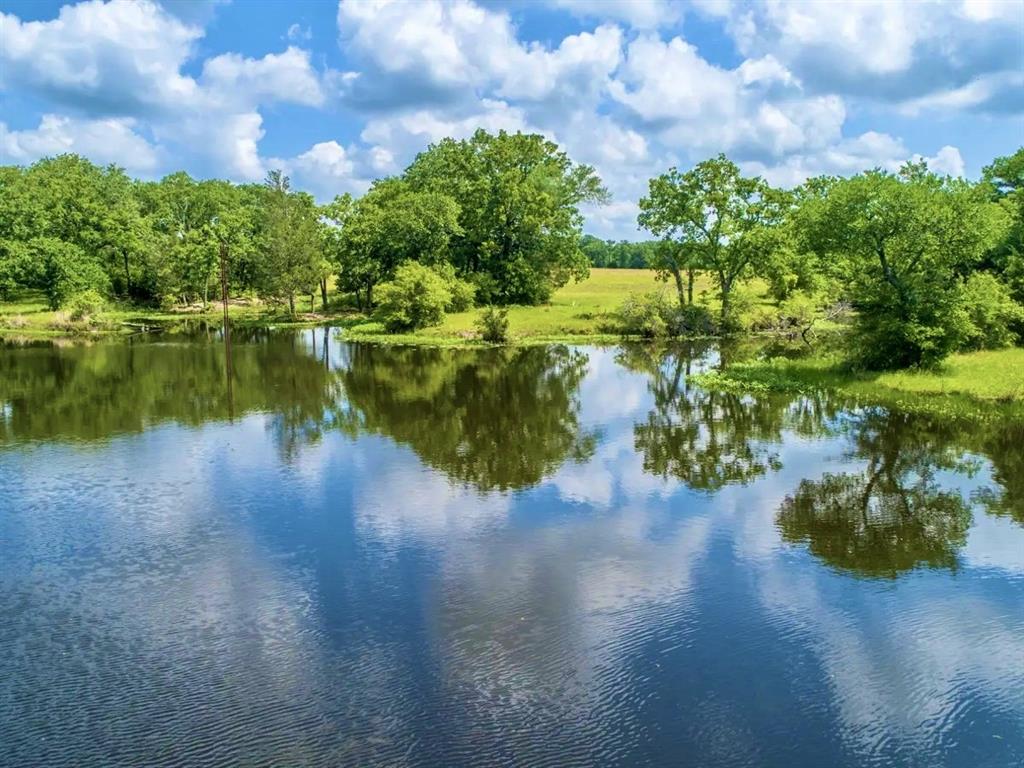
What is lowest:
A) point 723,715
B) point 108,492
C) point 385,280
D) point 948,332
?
point 723,715

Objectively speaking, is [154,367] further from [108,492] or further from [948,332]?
[948,332]

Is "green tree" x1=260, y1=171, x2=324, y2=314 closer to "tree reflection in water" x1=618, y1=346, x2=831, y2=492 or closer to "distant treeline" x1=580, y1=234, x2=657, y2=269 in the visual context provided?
"tree reflection in water" x1=618, y1=346, x2=831, y2=492

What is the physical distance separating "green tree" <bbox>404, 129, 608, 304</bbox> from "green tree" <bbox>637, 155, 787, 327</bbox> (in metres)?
13.3

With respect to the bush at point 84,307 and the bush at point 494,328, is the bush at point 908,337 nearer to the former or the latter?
the bush at point 494,328

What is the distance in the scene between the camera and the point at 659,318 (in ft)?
205

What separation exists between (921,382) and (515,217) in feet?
161

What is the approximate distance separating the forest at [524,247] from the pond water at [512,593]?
918 centimetres

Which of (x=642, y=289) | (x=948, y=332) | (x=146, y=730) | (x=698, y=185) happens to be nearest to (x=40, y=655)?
(x=146, y=730)

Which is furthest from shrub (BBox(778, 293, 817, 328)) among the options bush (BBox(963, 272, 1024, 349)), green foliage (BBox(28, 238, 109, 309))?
green foliage (BBox(28, 238, 109, 309))

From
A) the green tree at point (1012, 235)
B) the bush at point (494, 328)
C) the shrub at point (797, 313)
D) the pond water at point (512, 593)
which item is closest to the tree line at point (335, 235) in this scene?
the bush at point (494, 328)

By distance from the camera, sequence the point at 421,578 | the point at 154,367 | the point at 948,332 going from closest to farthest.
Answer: the point at 421,578 → the point at 948,332 → the point at 154,367

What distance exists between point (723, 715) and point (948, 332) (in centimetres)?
2788

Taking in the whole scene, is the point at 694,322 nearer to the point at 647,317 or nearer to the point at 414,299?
the point at 647,317

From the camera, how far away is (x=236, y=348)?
187ft
